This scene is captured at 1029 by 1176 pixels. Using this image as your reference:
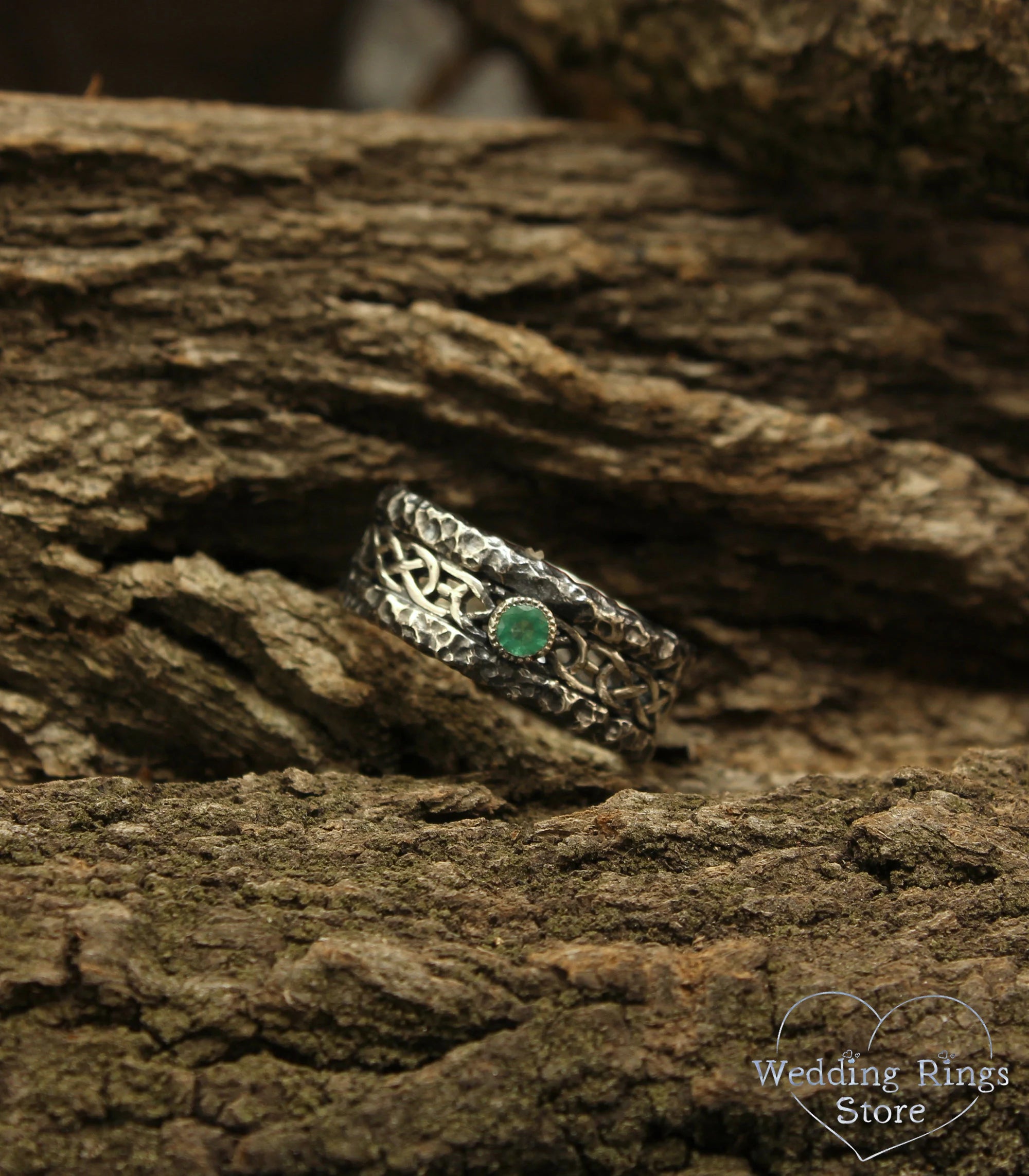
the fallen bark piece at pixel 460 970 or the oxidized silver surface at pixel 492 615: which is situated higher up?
the oxidized silver surface at pixel 492 615

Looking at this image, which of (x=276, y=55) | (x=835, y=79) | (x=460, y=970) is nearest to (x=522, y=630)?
(x=460, y=970)

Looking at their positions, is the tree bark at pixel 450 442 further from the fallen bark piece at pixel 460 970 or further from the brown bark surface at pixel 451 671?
the fallen bark piece at pixel 460 970

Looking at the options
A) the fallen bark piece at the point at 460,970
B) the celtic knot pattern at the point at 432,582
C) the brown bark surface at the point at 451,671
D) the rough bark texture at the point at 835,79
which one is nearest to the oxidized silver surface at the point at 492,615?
the celtic knot pattern at the point at 432,582

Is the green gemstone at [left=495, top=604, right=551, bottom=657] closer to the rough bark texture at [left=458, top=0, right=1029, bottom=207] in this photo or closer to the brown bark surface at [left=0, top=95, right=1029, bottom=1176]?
the brown bark surface at [left=0, top=95, right=1029, bottom=1176]

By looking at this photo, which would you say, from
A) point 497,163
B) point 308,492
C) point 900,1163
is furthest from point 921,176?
point 900,1163

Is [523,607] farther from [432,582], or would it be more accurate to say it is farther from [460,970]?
[460,970]

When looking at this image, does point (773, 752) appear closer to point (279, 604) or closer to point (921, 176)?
point (279, 604)

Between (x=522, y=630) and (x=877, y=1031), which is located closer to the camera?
(x=877, y=1031)
